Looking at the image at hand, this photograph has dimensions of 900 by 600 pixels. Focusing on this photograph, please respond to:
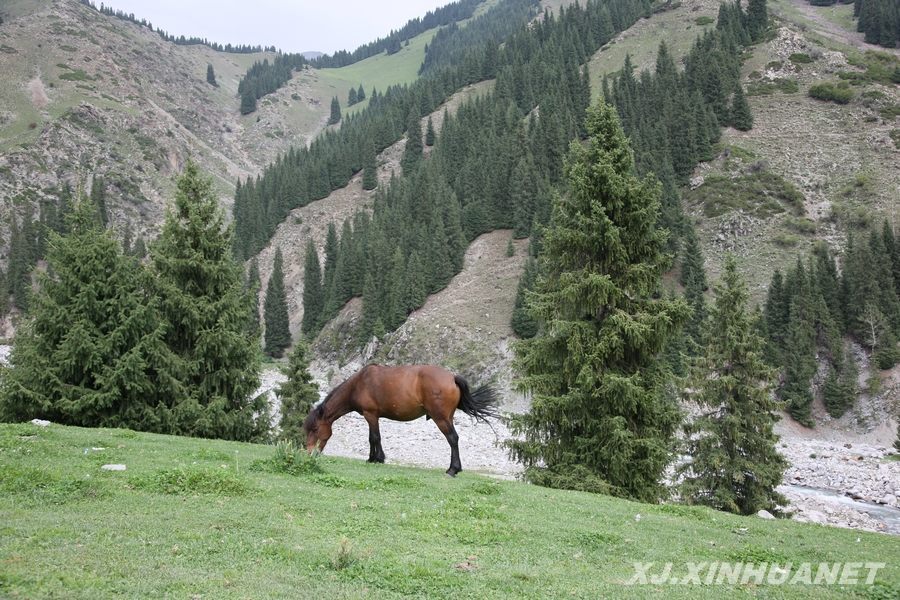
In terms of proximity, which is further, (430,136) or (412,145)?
(430,136)

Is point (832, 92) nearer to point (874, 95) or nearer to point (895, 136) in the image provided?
point (874, 95)

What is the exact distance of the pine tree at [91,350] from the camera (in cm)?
1939

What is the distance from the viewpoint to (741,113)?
9744 centimetres

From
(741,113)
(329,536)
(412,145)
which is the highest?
(412,145)

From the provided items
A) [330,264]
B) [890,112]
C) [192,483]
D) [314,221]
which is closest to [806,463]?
[192,483]

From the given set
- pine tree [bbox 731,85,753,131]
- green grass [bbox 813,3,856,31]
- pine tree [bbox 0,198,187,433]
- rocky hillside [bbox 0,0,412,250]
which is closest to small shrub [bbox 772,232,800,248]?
pine tree [bbox 731,85,753,131]

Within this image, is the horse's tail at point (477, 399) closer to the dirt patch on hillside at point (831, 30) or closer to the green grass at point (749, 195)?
the green grass at point (749, 195)

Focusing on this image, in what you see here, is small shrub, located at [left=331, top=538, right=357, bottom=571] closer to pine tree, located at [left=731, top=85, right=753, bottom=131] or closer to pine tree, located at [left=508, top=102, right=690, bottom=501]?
pine tree, located at [left=508, top=102, right=690, bottom=501]

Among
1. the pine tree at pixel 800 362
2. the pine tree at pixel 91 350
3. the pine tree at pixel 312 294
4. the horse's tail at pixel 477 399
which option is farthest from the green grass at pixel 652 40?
the horse's tail at pixel 477 399

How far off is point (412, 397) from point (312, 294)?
97692 millimetres

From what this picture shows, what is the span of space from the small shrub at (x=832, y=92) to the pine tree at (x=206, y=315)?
109151 mm

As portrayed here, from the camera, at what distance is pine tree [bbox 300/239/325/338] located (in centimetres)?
10856

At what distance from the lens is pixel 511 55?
169 m

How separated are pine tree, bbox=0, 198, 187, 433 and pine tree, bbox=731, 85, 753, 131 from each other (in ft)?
334
